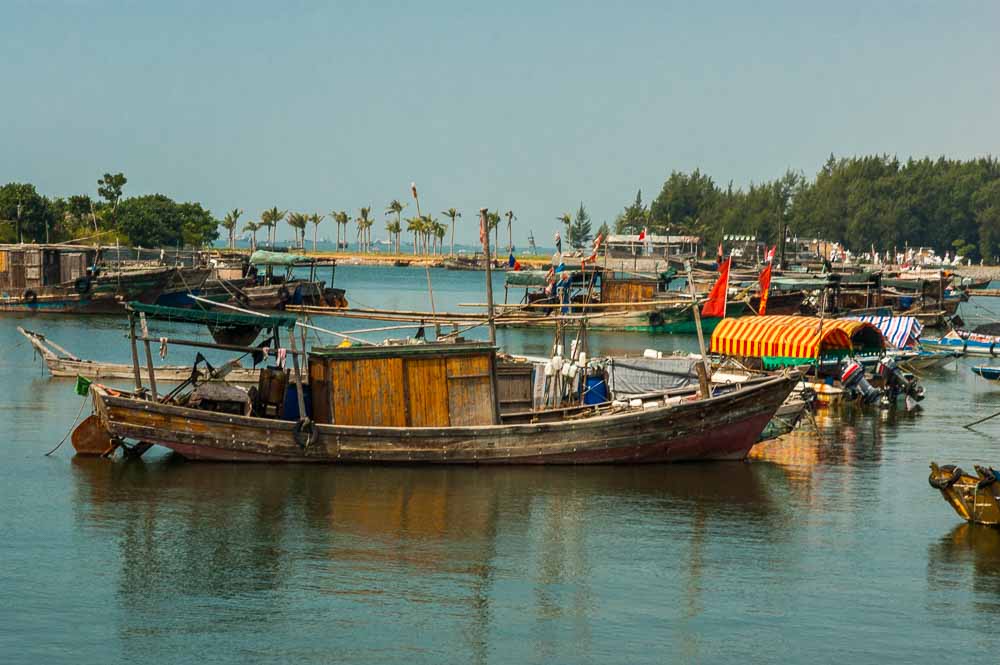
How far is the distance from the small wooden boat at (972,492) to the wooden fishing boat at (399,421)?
4.59 metres

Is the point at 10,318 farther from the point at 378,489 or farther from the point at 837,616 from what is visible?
the point at 837,616

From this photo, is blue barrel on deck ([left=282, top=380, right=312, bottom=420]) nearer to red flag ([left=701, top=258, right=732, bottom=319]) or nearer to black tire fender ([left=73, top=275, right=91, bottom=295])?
red flag ([left=701, top=258, right=732, bottom=319])

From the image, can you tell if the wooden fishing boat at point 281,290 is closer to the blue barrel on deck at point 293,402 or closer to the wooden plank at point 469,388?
the blue barrel on deck at point 293,402

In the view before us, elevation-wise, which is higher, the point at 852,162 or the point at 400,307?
the point at 852,162

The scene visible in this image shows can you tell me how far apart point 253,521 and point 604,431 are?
725 cm

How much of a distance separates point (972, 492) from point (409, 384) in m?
10.4

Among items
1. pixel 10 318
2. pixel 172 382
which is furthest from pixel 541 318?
pixel 10 318

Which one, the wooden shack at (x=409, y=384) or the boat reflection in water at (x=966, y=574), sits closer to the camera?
the boat reflection in water at (x=966, y=574)

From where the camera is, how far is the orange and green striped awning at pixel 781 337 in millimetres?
32000

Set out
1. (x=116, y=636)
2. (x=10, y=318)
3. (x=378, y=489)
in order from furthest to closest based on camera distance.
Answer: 1. (x=10, y=318)
2. (x=378, y=489)
3. (x=116, y=636)

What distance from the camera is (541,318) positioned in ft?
82.7

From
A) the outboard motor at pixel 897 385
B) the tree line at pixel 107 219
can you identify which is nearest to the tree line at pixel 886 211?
the tree line at pixel 107 219

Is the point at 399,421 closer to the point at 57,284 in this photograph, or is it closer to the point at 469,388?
the point at 469,388

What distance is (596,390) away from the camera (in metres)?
26.3
